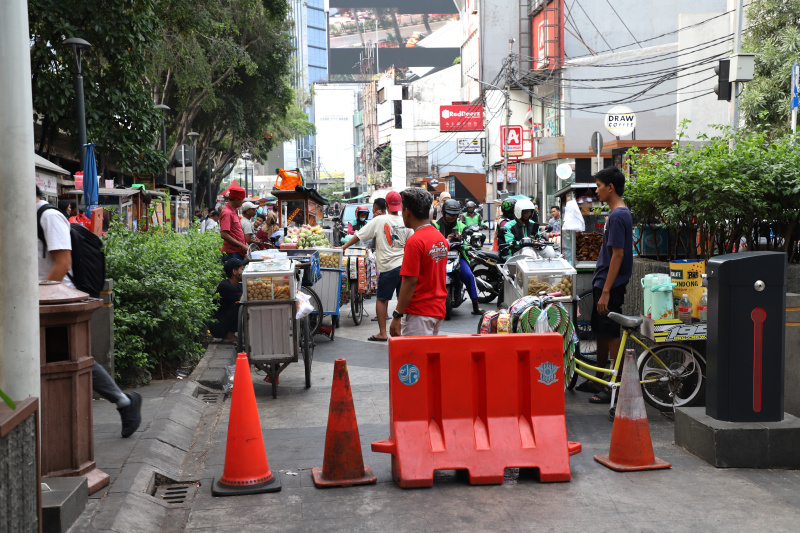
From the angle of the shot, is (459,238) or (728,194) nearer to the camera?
(728,194)

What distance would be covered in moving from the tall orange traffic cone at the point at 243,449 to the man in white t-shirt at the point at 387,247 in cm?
543

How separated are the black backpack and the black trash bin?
439 cm

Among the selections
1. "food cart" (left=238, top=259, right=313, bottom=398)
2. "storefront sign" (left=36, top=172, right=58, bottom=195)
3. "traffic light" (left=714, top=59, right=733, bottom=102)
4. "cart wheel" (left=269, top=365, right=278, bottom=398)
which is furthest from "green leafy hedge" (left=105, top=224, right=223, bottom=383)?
"storefront sign" (left=36, top=172, right=58, bottom=195)

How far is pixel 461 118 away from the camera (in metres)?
63.8

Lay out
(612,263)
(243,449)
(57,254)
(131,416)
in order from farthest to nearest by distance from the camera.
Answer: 1. (612,263)
2. (131,416)
3. (57,254)
4. (243,449)

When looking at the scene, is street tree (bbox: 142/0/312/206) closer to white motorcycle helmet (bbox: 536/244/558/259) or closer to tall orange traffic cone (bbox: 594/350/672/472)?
white motorcycle helmet (bbox: 536/244/558/259)

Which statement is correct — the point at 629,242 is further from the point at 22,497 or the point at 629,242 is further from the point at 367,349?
the point at 22,497

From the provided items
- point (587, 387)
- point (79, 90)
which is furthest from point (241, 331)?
point (79, 90)

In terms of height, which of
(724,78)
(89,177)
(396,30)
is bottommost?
(89,177)

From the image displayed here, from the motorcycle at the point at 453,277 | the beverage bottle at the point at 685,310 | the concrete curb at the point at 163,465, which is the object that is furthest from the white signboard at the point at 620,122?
the concrete curb at the point at 163,465

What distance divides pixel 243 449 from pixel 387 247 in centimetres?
582

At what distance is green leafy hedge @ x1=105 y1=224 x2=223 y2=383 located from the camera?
7.70 metres

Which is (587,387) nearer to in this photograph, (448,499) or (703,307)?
(703,307)

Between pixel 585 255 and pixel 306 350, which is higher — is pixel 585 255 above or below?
above
